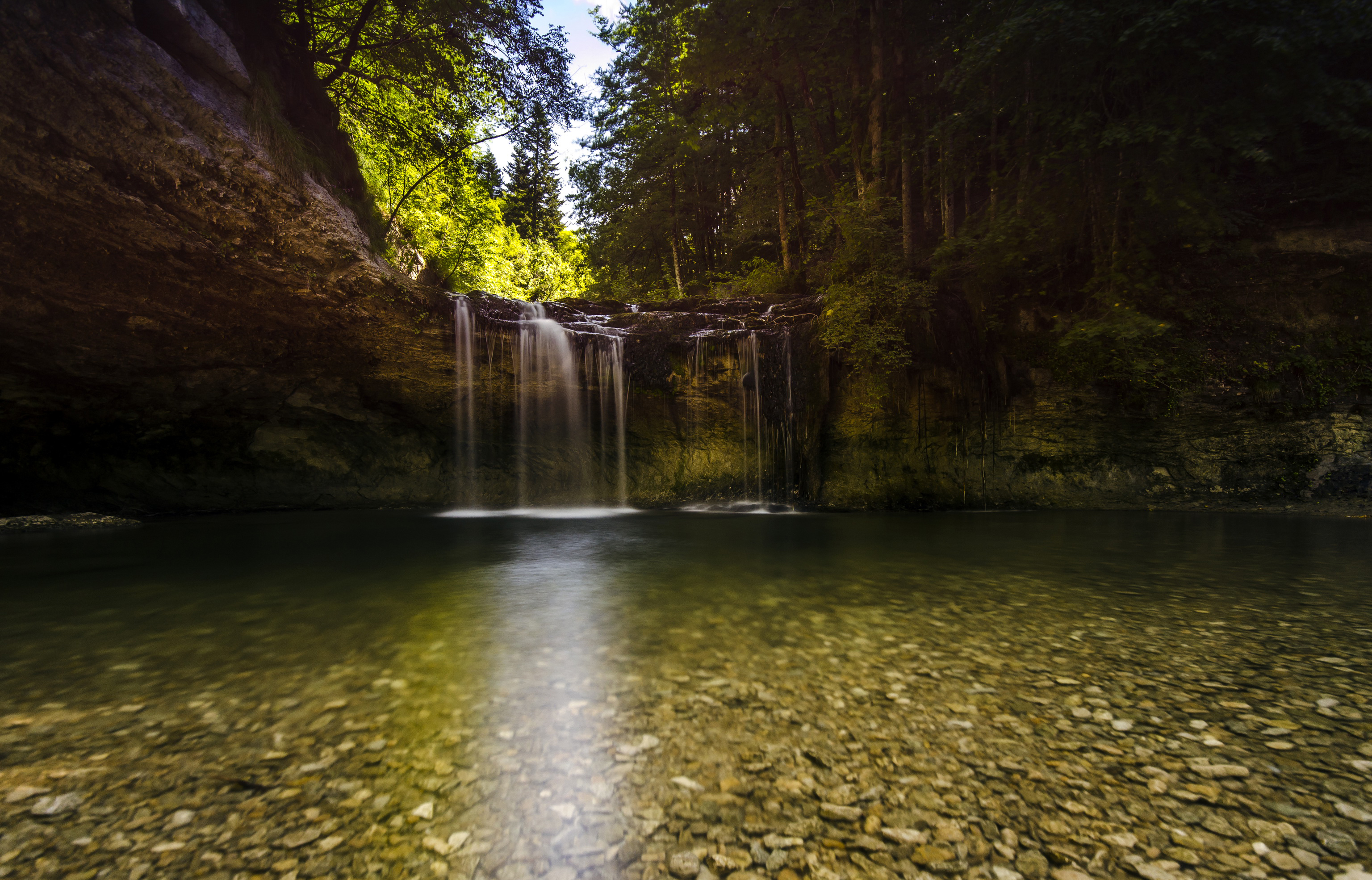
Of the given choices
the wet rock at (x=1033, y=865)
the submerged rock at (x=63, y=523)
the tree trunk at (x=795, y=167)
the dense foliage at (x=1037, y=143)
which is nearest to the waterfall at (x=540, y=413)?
the dense foliage at (x=1037, y=143)

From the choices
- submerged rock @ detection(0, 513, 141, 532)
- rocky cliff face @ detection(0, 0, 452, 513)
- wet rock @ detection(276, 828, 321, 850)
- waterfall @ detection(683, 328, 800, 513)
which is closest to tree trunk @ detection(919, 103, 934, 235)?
waterfall @ detection(683, 328, 800, 513)

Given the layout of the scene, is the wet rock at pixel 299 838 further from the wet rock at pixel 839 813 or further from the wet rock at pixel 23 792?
the wet rock at pixel 839 813

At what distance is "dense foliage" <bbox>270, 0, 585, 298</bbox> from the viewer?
10.3 m

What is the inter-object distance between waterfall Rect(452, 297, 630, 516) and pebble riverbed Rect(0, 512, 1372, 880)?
293 inches

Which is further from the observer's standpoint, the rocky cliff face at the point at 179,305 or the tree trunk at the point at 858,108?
the tree trunk at the point at 858,108

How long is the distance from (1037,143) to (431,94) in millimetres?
12786

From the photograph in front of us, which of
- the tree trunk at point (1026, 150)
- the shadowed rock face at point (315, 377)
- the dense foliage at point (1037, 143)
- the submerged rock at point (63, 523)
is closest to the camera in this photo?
the shadowed rock face at point (315, 377)

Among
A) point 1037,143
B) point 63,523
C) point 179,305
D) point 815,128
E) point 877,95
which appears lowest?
point 63,523

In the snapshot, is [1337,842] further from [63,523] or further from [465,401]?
[63,523]

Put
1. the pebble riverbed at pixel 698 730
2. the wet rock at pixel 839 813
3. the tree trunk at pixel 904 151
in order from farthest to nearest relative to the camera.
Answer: the tree trunk at pixel 904 151 → the wet rock at pixel 839 813 → the pebble riverbed at pixel 698 730

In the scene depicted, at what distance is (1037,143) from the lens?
11148 mm

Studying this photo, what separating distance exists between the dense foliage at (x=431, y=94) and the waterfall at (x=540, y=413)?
316 cm

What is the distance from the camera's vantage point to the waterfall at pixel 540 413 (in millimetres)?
11820

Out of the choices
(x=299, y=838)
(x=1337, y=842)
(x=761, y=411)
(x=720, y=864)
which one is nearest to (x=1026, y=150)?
(x=761, y=411)
